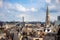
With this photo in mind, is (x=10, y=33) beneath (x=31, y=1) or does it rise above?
beneath

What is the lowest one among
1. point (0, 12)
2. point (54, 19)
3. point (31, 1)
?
point (54, 19)

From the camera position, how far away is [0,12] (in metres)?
2.00

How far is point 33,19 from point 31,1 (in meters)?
0.34

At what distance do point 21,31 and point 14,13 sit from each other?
0.36 meters

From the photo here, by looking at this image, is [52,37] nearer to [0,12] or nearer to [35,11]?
[35,11]

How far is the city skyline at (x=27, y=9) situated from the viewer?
2.00 m

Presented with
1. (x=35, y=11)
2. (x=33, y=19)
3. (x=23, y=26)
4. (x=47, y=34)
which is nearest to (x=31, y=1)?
(x=35, y=11)

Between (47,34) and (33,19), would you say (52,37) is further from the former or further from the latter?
(33,19)

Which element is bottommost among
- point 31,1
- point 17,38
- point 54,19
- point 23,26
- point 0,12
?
point 17,38

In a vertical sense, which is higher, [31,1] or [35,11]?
[31,1]

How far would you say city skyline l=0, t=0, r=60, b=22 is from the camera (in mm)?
2004

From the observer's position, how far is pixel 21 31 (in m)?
1.99

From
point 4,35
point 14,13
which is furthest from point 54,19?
point 4,35

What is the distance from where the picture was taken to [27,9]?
6.63 ft
